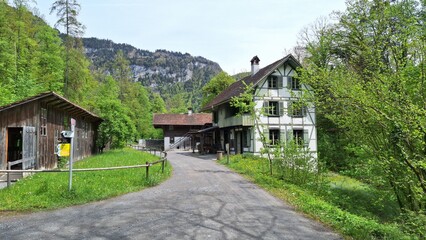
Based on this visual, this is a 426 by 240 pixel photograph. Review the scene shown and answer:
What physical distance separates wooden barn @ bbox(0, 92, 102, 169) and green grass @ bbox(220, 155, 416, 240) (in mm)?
10292

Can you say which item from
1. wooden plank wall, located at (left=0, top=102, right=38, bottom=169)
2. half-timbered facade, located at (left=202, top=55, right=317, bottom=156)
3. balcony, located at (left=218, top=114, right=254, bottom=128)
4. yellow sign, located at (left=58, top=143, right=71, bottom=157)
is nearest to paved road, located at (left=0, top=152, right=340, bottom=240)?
yellow sign, located at (left=58, top=143, right=71, bottom=157)

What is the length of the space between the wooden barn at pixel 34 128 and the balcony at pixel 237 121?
1308 centimetres

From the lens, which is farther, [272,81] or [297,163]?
[272,81]

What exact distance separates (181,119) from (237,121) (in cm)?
2270

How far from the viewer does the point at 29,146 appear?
14539mm

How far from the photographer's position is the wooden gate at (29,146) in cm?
1397

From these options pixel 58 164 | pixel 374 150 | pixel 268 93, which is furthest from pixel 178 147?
pixel 374 150

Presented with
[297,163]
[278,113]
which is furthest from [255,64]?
[297,163]

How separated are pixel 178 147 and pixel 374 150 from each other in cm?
4011

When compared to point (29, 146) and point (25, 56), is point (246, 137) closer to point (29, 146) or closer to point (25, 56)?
point (29, 146)

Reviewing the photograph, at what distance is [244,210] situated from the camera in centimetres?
851

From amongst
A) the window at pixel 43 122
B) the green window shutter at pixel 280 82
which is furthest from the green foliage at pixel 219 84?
the window at pixel 43 122

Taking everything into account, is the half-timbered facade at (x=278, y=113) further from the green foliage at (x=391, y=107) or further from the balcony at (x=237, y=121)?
the green foliage at (x=391, y=107)

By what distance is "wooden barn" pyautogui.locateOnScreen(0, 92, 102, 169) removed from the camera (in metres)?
13.6
